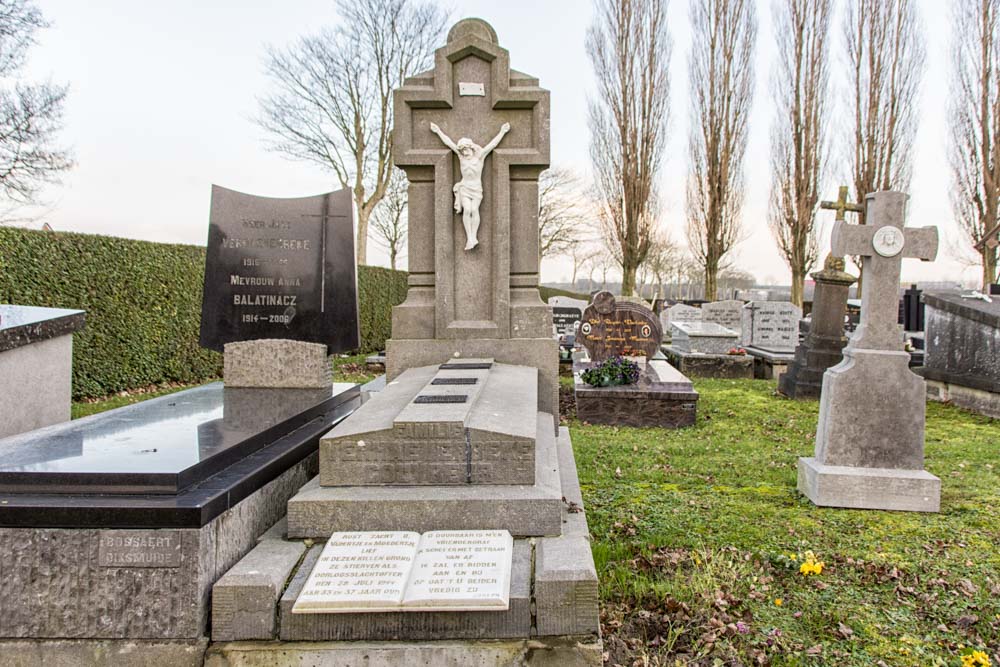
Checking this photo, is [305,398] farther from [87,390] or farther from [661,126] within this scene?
[661,126]

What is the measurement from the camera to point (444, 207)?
16.9 ft

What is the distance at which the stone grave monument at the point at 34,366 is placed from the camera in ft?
14.8

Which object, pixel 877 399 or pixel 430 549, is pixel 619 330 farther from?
pixel 430 549

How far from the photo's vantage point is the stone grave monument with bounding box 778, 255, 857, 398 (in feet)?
32.4

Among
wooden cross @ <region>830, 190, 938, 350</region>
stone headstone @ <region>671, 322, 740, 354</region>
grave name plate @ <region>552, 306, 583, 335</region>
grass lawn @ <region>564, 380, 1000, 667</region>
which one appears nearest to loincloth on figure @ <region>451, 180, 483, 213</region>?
grass lawn @ <region>564, 380, 1000, 667</region>

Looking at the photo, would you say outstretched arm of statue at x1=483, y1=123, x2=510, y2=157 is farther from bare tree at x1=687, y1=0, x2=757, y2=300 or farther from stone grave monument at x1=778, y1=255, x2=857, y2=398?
bare tree at x1=687, y1=0, x2=757, y2=300

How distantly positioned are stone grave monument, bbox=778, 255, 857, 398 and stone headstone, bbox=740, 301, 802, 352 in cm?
477

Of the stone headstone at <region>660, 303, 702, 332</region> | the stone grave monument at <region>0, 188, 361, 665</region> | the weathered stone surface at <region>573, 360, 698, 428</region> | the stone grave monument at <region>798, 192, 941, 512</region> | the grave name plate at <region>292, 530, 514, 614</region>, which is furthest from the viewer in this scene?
the stone headstone at <region>660, 303, 702, 332</region>

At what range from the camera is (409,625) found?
2270 mm

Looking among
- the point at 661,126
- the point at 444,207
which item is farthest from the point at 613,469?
the point at 661,126

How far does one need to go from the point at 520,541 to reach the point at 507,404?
918 millimetres

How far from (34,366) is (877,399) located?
244 inches

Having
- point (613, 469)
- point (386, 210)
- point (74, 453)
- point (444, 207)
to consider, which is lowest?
point (613, 469)

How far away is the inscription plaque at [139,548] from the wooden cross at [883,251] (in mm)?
4587
